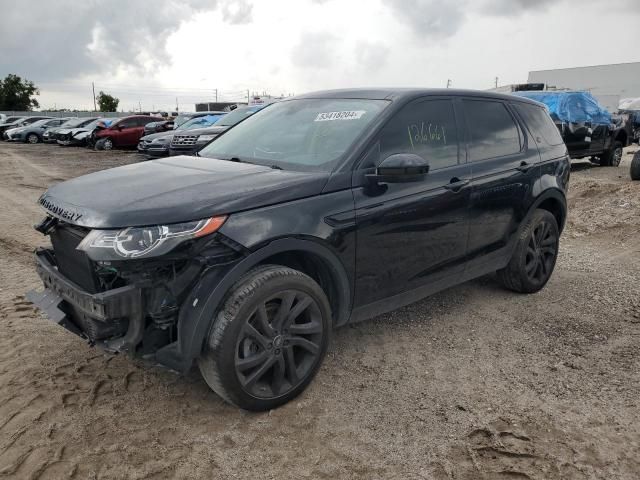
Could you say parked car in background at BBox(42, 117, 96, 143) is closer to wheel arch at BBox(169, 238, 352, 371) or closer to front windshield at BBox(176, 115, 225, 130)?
front windshield at BBox(176, 115, 225, 130)

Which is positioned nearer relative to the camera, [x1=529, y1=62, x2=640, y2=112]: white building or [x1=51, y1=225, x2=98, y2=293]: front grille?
[x1=51, y1=225, x2=98, y2=293]: front grille

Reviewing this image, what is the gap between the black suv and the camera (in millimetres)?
2588

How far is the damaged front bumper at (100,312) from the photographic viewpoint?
8.19 ft

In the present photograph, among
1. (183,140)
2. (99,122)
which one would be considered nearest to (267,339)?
(183,140)

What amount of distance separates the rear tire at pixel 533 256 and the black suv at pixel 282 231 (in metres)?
0.33

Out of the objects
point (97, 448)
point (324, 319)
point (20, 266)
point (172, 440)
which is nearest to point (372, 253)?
point (324, 319)

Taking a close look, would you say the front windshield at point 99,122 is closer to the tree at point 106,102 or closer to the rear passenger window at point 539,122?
the rear passenger window at point 539,122

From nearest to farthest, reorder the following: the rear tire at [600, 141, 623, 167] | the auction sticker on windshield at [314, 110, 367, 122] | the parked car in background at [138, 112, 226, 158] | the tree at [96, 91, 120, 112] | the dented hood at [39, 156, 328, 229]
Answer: the dented hood at [39, 156, 328, 229], the auction sticker on windshield at [314, 110, 367, 122], the rear tire at [600, 141, 623, 167], the parked car in background at [138, 112, 226, 158], the tree at [96, 91, 120, 112]

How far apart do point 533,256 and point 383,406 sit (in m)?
2.43

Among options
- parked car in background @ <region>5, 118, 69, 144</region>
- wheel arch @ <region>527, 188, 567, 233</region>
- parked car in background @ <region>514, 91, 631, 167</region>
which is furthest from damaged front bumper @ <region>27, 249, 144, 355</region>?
parked car in background @ <region>5, 118, 69, 144</region>

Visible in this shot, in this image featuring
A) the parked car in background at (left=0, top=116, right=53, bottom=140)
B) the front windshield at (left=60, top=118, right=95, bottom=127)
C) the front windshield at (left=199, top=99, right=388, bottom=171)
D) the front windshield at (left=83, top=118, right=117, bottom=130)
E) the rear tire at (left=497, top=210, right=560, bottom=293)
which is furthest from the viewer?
the parked car in background at (left=0, top=116, right=53, bottom=140)

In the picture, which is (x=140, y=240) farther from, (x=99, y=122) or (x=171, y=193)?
(x=99, y=122)

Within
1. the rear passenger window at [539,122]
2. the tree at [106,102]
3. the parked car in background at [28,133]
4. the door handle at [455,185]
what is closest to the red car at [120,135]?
the parked car in background at [28,133]

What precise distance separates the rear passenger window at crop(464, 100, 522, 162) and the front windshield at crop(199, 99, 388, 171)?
35.9 inches
